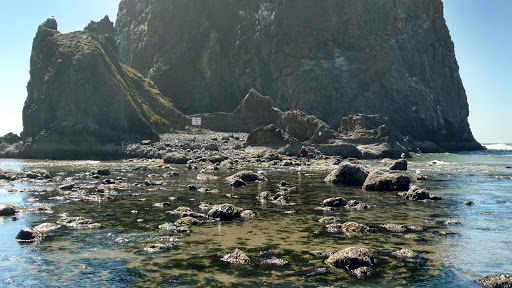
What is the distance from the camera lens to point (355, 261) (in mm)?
11070

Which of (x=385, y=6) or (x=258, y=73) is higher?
(x=385, y=6)

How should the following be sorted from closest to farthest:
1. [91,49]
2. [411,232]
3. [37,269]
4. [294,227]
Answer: [37,269], [411,232], [294,227], [91,49]

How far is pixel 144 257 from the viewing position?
12.3 metres

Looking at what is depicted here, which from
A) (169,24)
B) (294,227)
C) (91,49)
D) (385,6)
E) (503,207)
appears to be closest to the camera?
(294,227)

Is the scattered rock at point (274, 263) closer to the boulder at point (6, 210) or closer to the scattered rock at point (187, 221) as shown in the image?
the scattered rock at point (187, 221)

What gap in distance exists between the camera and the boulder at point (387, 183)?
2806 cm

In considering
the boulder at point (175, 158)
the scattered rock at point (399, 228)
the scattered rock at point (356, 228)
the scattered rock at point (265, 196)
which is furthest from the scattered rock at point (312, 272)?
the boulder at point (175, 158)

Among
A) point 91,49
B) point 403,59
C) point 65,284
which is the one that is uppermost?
point 403,59

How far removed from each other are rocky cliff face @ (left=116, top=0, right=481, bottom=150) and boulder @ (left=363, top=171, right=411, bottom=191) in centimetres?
8722

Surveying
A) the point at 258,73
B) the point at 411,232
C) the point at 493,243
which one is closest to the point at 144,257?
the point at 411,232

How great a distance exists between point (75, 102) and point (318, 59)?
68592 millimetres

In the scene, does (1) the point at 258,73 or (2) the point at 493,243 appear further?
(1) the point at 258,73

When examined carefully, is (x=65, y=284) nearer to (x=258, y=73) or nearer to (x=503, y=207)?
(x=503, y=207)

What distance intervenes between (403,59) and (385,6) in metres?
16.0
